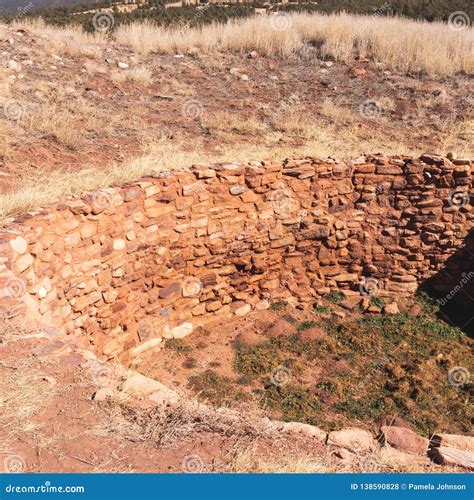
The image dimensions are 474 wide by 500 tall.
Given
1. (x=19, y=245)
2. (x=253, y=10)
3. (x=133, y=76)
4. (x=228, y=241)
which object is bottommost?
(x=228, y=241)

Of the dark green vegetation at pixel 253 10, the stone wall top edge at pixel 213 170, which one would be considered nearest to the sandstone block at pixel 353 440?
the stone wall top edge at pixel 213 170

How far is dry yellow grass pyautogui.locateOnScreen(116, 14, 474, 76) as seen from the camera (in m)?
13.0

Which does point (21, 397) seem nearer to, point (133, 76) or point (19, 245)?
point (19, 245)

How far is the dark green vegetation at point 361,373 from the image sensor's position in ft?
21.2

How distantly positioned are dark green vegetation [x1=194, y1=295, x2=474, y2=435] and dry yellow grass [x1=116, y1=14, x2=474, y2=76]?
22.0ft

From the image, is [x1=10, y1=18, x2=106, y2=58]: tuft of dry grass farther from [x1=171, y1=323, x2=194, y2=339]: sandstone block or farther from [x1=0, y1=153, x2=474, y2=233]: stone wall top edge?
[x1=171, y1=323, x2=194, y2=339]: sandstone block

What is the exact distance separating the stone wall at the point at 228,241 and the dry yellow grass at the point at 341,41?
520cm

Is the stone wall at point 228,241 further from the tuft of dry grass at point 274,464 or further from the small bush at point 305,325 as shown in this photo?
the tuft of dry grass at point 274,464

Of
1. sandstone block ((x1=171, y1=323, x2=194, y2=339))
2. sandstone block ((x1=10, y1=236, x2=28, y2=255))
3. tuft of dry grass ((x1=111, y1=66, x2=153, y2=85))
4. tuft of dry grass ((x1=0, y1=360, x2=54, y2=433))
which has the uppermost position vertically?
tuft of dry grass ((x1=111, y1=66, x2=153, y2=85))

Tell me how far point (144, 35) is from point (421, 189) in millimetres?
8237

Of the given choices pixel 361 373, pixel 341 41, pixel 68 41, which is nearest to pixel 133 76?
pixel 68 41

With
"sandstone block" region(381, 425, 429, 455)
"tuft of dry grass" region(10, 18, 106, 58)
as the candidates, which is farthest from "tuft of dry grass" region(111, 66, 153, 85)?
"sandstone block" region(381, 425, 429, 455)

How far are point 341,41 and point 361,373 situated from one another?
896 cm

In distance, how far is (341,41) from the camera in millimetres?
13703
